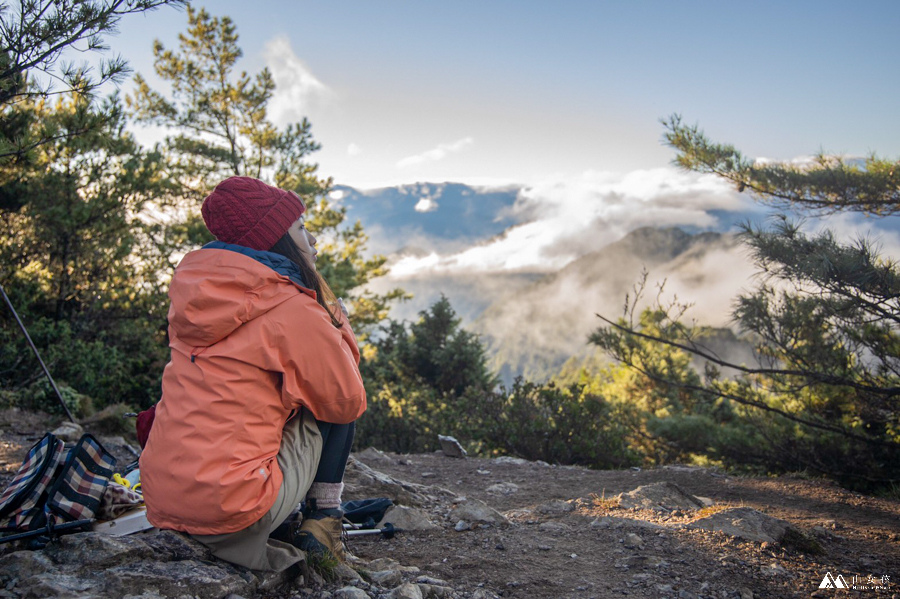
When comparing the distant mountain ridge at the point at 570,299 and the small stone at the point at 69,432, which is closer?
the small stone at the point at 69,432

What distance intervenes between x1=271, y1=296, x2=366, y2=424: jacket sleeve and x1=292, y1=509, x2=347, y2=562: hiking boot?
0.55 metres

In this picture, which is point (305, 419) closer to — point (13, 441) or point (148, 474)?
point (148, 474)

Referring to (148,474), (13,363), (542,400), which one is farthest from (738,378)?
(13,363)

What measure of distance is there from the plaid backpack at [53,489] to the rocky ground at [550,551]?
15 cm

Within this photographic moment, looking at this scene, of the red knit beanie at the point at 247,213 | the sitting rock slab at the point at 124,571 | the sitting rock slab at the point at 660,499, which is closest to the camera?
the sitting rock slab at the point at 124,571

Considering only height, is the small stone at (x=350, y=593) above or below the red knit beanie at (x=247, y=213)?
below

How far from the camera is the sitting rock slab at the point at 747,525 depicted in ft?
10.3

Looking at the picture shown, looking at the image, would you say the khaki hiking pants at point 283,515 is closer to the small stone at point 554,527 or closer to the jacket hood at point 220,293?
the jacket hood at point 220,293

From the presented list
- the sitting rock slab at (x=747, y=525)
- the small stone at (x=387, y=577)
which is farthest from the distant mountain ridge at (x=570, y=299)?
the small stone at (x=387, y=577)

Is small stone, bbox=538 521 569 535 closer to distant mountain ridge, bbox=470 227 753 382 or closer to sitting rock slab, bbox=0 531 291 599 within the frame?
sitting rock slab, bbox=0 531 291 599

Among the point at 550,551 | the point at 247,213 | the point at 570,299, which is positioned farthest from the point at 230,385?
the point at 570,299

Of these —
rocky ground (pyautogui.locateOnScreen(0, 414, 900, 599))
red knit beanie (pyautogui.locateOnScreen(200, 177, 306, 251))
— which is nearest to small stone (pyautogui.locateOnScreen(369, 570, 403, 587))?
rocky ground (pyautogui.locateOnScreen(0, 414, 900, 599))

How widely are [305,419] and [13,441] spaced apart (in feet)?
13.4

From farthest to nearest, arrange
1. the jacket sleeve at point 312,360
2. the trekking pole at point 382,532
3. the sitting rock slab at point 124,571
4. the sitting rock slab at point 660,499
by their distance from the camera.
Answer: the sitting rock slab at point 660,499
the trekking pole at point 382,532
the jacket sleeve at point 312,360
the sitting rock slab at point 124,571
